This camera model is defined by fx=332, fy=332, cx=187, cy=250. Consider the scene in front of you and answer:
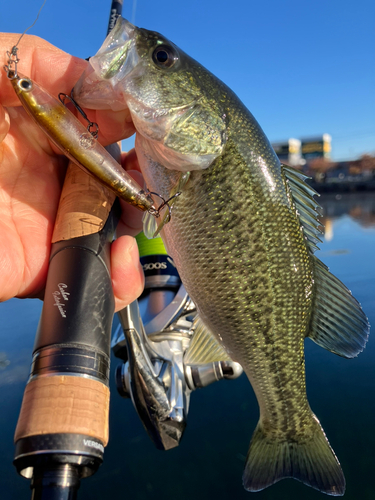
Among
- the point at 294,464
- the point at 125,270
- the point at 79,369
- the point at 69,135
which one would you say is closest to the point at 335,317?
the point at 294,464

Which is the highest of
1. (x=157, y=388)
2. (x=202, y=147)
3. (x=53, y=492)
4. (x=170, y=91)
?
(x=170, y=91)

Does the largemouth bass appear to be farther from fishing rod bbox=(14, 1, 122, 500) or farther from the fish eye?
fishing rod bbox=(14, 1, 122, 500)

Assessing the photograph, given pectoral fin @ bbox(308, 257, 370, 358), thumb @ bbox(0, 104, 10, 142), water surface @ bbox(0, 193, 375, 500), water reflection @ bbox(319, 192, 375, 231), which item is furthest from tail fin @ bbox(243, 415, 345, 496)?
water reflection @ bbox(319, 192, 375, 231)

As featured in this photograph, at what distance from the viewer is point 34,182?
1581mm

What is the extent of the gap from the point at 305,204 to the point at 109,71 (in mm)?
1036

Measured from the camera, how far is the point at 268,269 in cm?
146

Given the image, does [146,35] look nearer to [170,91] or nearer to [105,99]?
[170,91]

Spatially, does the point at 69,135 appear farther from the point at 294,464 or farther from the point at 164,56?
the point at 294,464

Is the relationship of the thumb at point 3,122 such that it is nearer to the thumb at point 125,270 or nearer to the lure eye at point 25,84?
the lure eye at point 25,84

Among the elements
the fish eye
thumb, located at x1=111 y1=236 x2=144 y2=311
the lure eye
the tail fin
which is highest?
the fish eye

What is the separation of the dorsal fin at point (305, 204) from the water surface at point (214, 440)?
162 centimetres

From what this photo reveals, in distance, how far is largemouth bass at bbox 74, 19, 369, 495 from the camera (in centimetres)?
141

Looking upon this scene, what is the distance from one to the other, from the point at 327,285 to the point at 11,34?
5.54 feet

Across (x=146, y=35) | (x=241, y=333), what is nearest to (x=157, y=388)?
(x=241, y=333)
